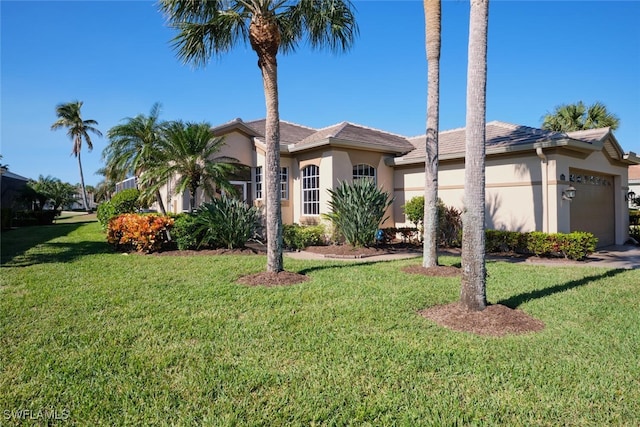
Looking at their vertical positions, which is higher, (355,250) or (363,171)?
(363,171)

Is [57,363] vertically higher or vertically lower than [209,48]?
lower

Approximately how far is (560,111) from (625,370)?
22.3m

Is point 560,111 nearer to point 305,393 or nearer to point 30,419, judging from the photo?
point 305,393

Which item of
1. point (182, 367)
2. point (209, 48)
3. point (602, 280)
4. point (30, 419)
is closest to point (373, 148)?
point (209, 48)

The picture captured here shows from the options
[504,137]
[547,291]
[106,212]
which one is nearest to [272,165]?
[547,291]

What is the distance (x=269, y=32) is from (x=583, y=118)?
21.3 m

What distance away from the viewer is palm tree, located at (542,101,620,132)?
21438mm

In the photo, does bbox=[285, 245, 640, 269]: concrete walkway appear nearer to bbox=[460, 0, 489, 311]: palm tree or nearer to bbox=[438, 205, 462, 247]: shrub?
bbox=[438, 205, 462, 247]: shrub

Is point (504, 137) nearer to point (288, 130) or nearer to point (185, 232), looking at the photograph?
point (288, 130)

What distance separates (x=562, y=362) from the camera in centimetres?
418

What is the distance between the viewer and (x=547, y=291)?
7.35 metres

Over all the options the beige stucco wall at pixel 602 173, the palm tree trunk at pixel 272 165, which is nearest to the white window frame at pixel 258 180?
the palm tree trunk at pixel 272 165

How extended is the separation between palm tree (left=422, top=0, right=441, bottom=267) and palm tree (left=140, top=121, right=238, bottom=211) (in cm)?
750

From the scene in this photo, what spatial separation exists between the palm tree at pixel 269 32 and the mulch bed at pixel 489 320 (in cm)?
395
